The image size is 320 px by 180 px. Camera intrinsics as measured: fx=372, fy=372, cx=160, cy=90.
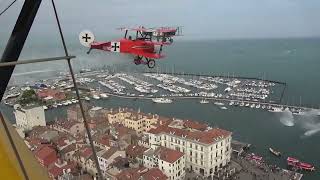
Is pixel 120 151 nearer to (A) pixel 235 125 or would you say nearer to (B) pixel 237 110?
(A) pixel 235 125

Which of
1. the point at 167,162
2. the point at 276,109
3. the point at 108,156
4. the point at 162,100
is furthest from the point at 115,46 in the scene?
the point at 162,100

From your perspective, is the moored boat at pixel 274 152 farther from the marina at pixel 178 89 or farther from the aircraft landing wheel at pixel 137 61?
the aircraft landing wheel at pixel 137 61

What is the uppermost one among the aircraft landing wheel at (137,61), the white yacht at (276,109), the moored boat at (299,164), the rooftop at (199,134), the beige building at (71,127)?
the aircraft landing wheel at (137,61)

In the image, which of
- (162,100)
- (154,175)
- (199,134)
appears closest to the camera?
(154,175)

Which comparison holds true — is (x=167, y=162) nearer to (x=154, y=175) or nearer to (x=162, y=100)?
(x=154, y=175)

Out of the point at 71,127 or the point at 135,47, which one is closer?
the point at 135,47

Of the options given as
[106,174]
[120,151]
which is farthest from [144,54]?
[120,151]

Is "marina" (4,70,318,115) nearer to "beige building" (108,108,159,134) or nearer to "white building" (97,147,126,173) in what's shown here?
"beige building" (108,108,159,134)

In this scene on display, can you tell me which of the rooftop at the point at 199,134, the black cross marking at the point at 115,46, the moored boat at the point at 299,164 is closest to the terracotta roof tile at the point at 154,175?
the rooftop at the point at 199,134
